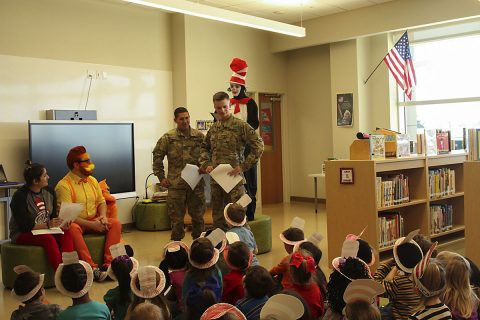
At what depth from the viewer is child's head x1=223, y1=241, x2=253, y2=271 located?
290 cm

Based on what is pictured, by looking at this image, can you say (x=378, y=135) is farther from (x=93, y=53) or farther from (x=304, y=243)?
(x=93, y=53)

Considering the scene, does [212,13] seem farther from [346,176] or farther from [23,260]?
[23,260]

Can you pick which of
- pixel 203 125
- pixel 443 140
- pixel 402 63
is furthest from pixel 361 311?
pixel 203 125

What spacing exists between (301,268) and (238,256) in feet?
1.49

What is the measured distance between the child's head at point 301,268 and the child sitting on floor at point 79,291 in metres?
0.89

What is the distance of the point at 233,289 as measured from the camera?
290 cm

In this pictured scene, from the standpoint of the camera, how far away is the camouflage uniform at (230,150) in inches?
202

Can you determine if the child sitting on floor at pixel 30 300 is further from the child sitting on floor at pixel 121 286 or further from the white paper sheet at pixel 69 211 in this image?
the white paper sheet at pixel 69 211

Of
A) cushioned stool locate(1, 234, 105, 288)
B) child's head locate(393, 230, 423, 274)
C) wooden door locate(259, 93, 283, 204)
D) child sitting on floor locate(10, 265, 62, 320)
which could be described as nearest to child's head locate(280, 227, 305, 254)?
child's head locate(393, 230, 423, 274)

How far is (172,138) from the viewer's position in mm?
5320

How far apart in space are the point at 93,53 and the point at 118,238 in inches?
132

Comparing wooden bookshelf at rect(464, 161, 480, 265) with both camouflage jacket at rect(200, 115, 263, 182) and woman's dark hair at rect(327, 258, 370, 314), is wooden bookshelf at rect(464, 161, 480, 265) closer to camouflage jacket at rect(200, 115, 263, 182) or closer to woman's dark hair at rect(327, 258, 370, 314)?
camouflage jacket at rect(200, 115, 263, 182)

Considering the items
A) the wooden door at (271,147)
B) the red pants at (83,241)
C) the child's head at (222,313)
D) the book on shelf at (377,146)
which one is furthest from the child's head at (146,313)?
the wooden door at (271,147)

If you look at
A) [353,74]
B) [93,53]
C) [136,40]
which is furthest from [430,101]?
[93,53]
